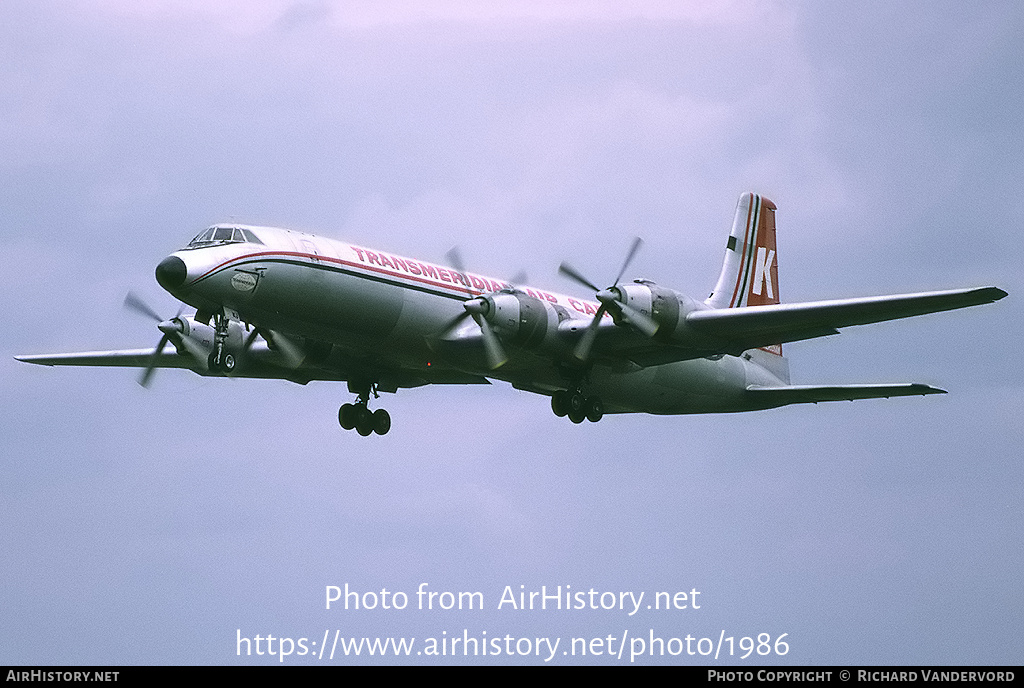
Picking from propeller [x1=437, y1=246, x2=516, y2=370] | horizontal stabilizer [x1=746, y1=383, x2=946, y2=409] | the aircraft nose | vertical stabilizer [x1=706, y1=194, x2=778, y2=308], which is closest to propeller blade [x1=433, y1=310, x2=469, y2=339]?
propeller [x1=437, y1=246, x2=516, y2=370]

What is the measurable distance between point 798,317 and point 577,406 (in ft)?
20.4

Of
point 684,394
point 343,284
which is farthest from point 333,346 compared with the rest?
point 684,394

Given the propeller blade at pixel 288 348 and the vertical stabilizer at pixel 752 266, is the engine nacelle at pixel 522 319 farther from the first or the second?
the vertical stabilizer at pixel 752 266

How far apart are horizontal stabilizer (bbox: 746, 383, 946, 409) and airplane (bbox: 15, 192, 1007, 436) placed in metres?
0.04

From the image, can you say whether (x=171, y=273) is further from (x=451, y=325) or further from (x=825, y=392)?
(x=825, y=392)

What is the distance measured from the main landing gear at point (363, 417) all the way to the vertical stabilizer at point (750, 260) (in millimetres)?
10581

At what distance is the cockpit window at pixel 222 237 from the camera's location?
2903 centimetres

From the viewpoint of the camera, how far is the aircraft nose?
91.1 feet

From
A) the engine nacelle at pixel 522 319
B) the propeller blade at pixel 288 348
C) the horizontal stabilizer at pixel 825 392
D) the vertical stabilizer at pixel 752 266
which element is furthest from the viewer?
the vertical stabilizer at pixel 752 266

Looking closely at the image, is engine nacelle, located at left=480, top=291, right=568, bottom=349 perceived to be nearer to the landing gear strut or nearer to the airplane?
the airplane

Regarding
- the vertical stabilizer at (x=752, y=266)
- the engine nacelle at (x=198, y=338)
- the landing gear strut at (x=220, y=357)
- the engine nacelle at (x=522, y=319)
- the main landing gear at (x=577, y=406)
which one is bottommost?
the landing gear strut at (x=220, y=357)

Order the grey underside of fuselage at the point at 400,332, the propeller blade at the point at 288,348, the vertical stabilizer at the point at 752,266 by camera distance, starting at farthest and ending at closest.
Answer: the vertical stabilizer at the point at 752,266 → the propeller blade at the point at 288,348 → the grey underside of fuselage at the point at 400,332

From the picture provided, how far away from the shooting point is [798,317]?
30.1 meters

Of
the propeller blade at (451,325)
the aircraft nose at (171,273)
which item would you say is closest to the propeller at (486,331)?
the propeller blade at (451,325)
